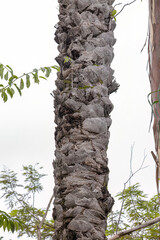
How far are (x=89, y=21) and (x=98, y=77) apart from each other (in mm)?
376

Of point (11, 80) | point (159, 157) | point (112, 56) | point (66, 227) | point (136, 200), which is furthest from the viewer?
point (136, 200)

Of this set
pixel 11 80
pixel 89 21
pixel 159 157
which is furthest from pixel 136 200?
pixel 159 157

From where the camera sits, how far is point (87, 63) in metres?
1.86

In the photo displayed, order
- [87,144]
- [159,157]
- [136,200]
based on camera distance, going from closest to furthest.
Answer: [159,157]
[87,144]
[136,200]

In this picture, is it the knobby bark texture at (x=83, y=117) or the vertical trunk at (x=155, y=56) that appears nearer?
the vertical trunk at (x=155, y=56)

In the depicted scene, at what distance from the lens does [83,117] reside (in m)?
1.73

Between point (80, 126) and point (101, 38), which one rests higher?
point (101, 38)

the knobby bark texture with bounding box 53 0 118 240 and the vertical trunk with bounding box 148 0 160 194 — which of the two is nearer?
the vertical trunk with bounding box 148 0 160 194

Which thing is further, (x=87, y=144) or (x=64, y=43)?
(x=64, y=43)

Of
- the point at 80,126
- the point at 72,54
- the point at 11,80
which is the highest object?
the point at 11,80

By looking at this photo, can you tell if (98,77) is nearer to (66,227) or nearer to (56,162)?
(56,162)

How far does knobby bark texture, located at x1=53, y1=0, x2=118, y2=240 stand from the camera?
5.14ft

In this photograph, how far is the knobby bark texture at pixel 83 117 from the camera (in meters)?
1.57

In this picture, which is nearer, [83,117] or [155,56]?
[155,56]
